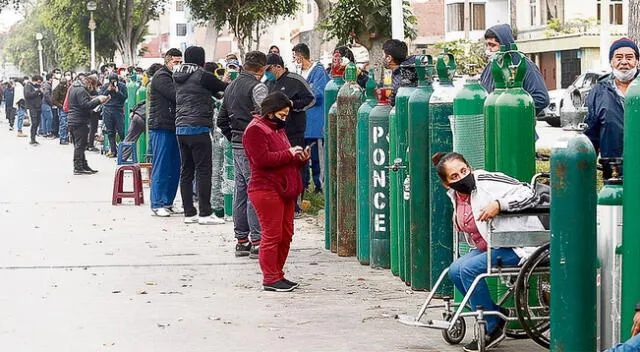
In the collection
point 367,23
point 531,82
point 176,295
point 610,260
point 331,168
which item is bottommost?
point 176,295

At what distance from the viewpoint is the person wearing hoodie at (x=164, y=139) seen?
54.8ft

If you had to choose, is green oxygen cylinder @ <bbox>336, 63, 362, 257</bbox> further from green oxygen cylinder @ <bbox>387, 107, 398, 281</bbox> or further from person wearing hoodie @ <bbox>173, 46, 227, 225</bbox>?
person wearing hoodie @ <bbox>173, 46, 227, 225</bbox>

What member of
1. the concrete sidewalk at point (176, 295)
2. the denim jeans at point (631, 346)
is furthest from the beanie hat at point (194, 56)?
the denim jeans at point (631, 346)

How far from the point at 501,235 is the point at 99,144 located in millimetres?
27413

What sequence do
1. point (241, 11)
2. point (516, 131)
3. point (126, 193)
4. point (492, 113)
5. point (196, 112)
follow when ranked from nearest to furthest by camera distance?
1. point (516, 131)
2. point (492, 113)
3. point (196, 112)
4. point (126, 193)
5. point (241, 11)

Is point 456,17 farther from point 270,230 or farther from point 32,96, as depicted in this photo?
point 270,230

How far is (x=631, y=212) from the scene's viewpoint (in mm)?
A: 6633

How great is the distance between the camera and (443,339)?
8680 millimetres

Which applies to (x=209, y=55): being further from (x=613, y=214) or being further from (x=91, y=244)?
(x=613, y=214)

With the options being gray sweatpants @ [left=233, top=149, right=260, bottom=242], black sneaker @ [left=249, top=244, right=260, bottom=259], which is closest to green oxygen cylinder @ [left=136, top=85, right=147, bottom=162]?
gray sweatpants @ [left=233, top=149, right=260, bottom=242]

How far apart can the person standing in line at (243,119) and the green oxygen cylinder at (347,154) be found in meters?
0.83

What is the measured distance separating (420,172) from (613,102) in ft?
5.22

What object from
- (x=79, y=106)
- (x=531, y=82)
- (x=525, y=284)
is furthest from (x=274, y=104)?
(x=79, y=106)

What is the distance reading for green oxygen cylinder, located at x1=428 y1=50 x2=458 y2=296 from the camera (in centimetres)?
993
